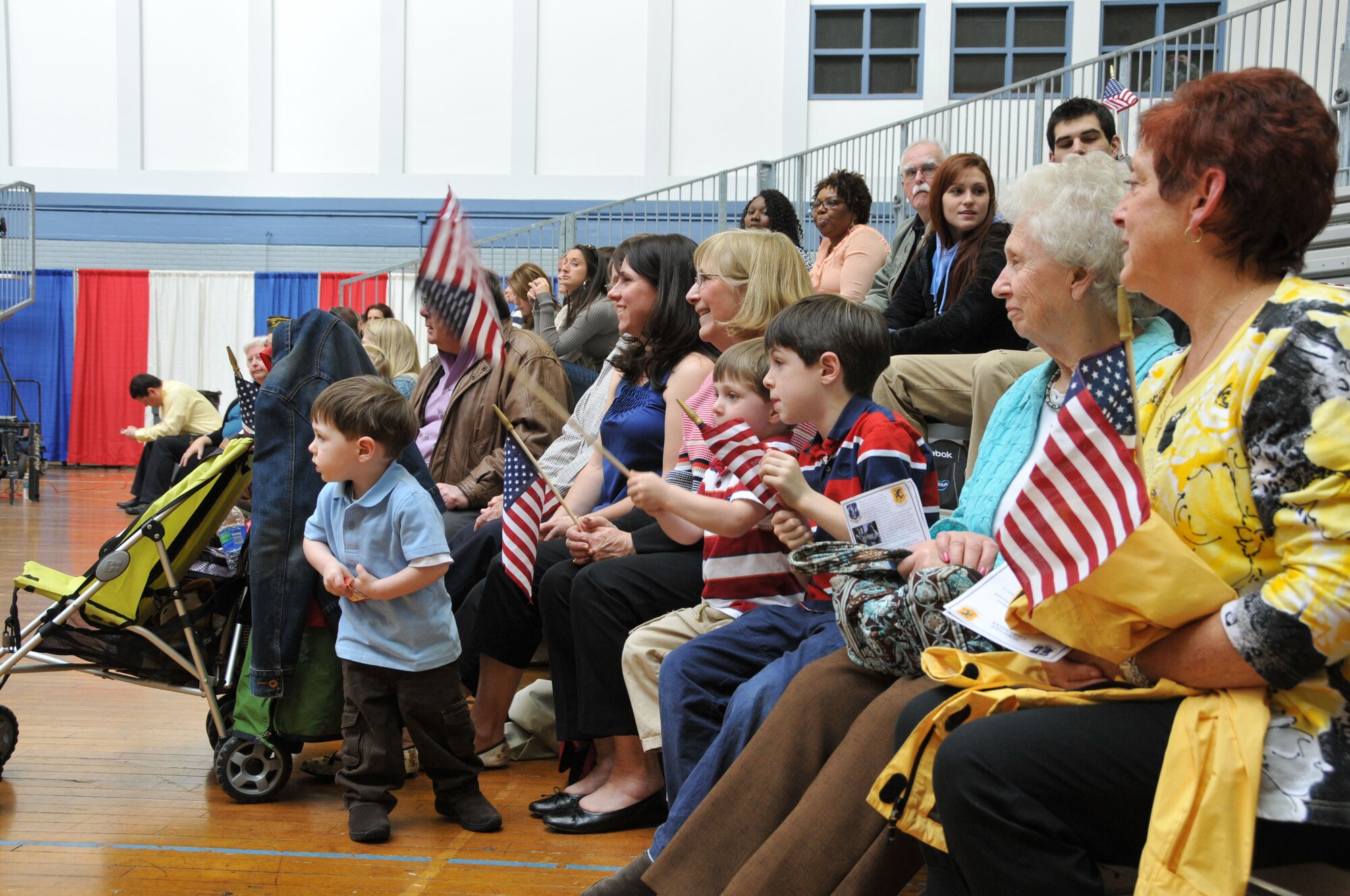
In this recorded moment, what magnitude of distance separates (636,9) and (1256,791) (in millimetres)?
13373

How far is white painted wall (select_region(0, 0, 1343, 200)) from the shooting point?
43.3ft

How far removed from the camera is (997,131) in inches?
310

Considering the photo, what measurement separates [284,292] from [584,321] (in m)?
10.1

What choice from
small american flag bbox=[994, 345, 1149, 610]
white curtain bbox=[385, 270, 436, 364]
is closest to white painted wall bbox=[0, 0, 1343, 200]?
white curtain bbox=[385, 270, 436, 364]

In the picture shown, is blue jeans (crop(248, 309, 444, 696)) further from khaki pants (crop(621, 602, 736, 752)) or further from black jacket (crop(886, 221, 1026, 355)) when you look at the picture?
black jacket (crop(886, 221, 1026, 355))

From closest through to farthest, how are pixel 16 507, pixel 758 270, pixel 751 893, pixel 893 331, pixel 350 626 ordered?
pixel 751 893
pixel 350 626
pixel 758 270
pixel 893 331
pixel 16 507

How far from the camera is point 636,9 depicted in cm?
1335

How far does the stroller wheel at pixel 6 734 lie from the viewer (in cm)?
304

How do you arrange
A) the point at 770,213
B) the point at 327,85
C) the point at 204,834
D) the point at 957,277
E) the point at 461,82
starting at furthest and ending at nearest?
the point at 327,85 → the point at 461,82 → the point at 770,213 → the point at 957,277 → the point at 204,834

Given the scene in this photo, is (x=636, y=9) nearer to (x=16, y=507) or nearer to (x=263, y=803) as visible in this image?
(x=16, y=507)

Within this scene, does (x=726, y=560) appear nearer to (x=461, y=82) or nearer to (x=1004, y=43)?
(x=1004, y=43)

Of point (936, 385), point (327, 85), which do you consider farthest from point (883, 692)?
point (327, 85)

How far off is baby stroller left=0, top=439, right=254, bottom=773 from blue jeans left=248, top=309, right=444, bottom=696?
133 millimetres

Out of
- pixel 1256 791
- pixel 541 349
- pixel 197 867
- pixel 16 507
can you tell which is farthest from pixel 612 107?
pixel 1256 791
